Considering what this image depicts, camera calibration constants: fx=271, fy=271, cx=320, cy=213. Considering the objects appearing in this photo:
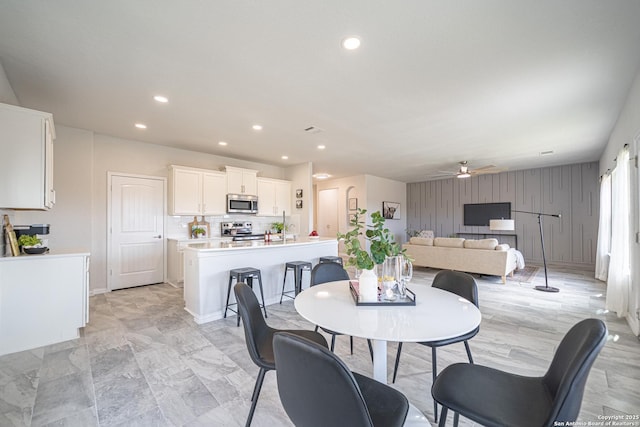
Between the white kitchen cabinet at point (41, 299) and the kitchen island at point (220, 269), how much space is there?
1.07 m

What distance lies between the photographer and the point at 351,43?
7.18 feet

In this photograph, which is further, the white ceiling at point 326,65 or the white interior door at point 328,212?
the white interior door at point 328,212

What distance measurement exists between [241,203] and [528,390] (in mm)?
5546

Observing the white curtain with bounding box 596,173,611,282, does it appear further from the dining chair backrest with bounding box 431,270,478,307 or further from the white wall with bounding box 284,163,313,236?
the white wall with bounding box 284,163,313,236

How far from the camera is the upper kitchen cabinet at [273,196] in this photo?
6465mm

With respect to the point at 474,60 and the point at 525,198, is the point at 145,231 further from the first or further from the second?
the point at 525,198

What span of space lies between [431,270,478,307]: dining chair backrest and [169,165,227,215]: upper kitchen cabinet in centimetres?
459

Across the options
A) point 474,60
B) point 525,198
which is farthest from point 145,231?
point 525,198

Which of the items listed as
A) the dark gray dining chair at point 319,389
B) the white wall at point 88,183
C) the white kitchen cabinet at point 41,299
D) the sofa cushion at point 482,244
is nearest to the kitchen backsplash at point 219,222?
the white wall at point 88,183

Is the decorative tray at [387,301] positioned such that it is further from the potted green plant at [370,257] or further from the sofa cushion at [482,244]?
the sofa cushion at [482,244]

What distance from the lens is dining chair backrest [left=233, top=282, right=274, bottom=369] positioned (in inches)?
60.4

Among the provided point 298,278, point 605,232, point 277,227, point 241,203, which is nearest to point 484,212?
point 605,232

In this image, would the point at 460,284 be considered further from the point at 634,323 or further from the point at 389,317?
the point at 634,323

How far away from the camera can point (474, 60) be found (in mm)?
2436
